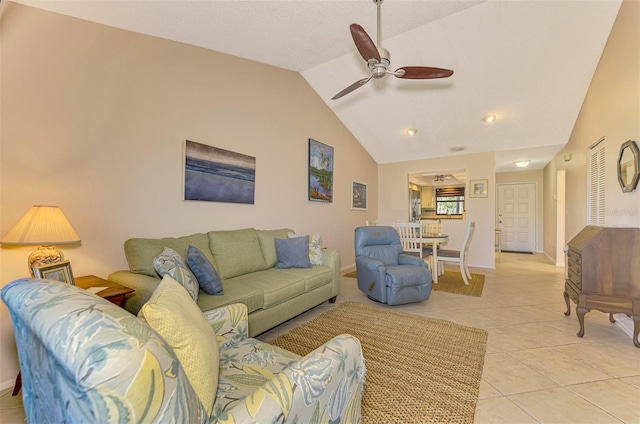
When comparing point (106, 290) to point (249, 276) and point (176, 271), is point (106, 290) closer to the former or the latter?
point (176, 271)

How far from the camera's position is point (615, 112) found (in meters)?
2.77

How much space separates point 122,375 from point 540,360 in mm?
2621

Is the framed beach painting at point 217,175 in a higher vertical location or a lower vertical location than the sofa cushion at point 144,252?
higher

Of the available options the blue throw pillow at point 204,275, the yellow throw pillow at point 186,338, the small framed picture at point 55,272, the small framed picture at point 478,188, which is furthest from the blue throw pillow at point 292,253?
the small framed picture at point 478,188

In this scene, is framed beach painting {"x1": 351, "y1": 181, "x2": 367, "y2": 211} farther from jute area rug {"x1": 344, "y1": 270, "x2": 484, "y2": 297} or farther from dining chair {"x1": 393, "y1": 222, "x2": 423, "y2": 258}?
jute area rug {"x1": 344, "y1": 270, "x2": 484, "y2": 297}

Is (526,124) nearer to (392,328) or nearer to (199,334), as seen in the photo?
(392,328)

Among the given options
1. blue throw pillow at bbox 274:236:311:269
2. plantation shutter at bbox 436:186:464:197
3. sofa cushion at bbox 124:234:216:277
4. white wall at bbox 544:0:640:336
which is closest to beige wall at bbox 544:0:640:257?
white wall at bbox 544:0:640:336

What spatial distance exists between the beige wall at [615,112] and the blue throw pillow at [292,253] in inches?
120

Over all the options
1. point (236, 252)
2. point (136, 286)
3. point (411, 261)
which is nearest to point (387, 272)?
point (411, 261)

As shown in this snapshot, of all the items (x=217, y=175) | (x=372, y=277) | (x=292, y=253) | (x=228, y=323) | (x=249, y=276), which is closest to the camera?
(x=228, y=323)

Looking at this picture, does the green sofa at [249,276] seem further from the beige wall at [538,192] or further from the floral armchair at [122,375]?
the beige wall at [538,192]

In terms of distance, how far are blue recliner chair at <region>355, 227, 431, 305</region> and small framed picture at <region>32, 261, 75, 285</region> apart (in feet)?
8.71

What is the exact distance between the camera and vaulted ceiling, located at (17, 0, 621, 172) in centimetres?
229

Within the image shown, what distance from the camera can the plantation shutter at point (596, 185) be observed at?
10.2 ft
